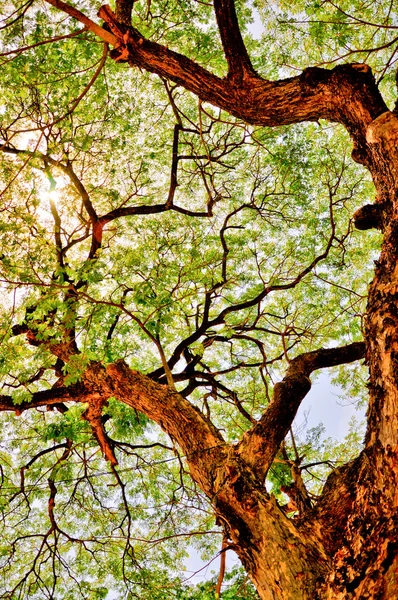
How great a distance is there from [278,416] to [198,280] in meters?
3.06

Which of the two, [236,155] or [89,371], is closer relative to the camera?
[89,371]

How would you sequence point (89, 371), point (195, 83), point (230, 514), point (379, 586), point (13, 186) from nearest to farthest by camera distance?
point (379, 586)
point (230, 514)
point (195, 83)
point (89, 371)
point (13, 186)

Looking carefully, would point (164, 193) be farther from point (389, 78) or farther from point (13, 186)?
point (389, 78)

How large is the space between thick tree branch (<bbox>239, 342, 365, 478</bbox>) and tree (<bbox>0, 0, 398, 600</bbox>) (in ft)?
0.06

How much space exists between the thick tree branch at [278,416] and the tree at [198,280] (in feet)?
0.06

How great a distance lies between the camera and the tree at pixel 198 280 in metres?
2.72

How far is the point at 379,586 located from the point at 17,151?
256 inches

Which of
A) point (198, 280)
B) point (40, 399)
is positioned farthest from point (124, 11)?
point (40, 399)

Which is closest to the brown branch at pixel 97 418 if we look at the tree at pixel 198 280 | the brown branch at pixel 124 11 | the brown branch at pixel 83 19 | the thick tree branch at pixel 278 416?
the tree at pixel 198 280

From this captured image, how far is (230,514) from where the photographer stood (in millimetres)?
2973

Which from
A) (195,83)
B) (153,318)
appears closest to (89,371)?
(153,318)

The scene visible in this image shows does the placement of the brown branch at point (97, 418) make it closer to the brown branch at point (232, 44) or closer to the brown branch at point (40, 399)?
the brown branch at point (40, 399)

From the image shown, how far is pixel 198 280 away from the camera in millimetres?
6410

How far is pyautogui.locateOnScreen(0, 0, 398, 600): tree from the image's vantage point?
2.72m
